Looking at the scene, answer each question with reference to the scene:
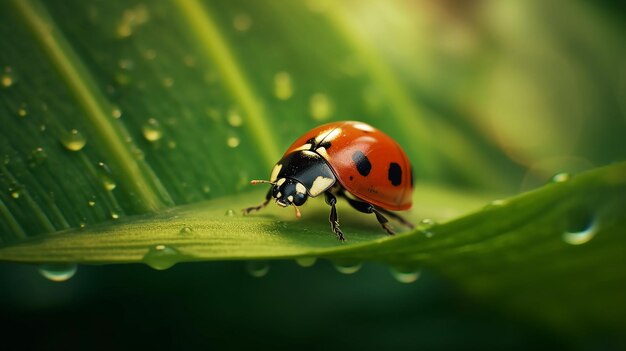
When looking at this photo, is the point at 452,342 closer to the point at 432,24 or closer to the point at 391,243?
the point at 391,243

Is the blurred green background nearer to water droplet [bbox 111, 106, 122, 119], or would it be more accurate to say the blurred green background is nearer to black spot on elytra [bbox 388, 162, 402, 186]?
water droplet [bbox 111, 106, 122, 119]

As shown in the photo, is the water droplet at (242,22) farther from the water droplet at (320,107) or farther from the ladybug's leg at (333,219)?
the ladybug's leg at (333,219)

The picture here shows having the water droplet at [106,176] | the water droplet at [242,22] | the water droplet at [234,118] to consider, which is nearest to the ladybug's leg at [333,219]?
the water droplet at [234,118]

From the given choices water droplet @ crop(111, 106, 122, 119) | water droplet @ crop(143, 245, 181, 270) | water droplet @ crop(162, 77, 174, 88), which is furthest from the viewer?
water droplet @ crop(162, 77, 174, 88)

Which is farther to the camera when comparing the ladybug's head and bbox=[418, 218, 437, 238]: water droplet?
the ladybug's head

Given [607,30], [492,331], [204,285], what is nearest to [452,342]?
[492,331]

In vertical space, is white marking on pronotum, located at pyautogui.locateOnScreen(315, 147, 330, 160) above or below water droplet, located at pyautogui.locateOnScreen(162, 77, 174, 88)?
below

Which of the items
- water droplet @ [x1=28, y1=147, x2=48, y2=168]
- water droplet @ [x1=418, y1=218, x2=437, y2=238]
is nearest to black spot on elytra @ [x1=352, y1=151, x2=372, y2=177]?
water droplet @ [x1=418, y1=218, x2=437, y2=238]
